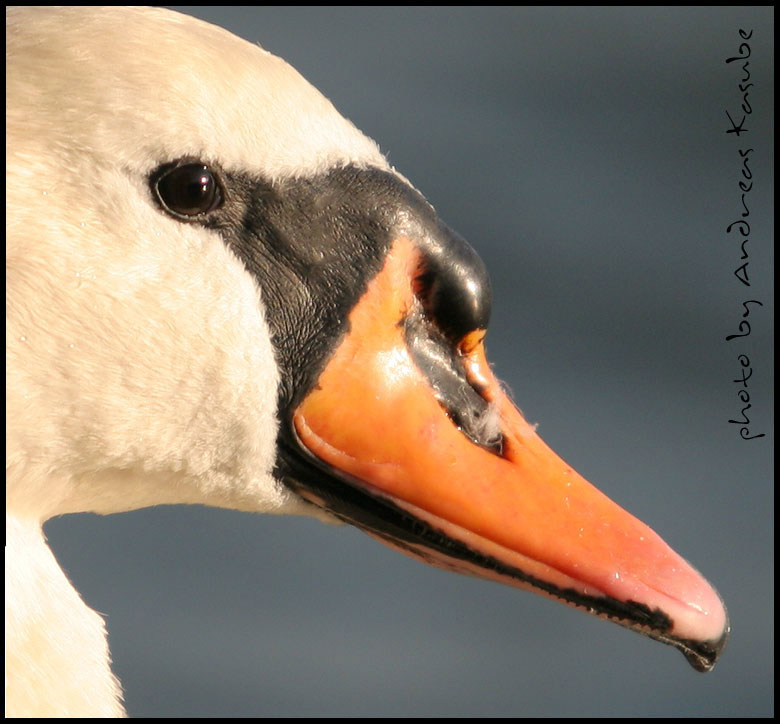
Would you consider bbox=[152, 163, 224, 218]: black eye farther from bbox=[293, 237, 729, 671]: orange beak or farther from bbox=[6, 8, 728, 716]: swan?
bbox=[293, 237, 729, 671]: orange beak

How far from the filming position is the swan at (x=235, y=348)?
2377 millimetres

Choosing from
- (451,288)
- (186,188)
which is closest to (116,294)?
(186,188)

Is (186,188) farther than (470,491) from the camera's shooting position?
No

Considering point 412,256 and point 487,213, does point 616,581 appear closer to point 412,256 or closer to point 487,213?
point 412,256

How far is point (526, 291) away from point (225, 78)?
11.9 ft

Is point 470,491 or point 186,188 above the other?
point 186,188

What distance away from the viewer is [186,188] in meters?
2.43

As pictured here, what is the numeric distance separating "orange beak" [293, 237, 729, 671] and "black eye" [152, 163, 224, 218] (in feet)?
0.98

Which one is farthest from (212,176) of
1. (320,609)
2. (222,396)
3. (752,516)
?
(752,516)

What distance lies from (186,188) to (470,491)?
2.16 ft

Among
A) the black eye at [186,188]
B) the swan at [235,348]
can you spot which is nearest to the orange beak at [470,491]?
the swan at [235,348]

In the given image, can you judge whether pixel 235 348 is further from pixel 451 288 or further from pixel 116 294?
pixel 451 288

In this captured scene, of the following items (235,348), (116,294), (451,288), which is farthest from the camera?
(451,288)

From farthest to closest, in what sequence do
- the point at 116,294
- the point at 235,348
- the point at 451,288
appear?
1. the point at 451,288
2. the point at 235,348
3. the point at 116,294
